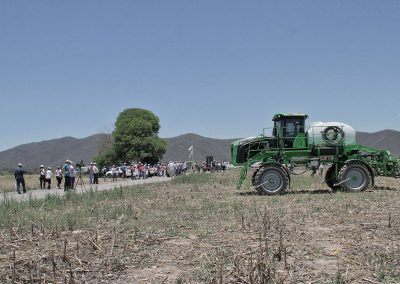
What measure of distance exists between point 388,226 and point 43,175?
25.0 meters

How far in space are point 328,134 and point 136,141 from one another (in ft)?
137

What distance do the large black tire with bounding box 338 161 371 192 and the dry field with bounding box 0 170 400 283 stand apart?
4183 millimetres

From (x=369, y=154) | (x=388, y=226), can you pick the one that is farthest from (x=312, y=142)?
(x=388, y=226)

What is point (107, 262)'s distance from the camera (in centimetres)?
736

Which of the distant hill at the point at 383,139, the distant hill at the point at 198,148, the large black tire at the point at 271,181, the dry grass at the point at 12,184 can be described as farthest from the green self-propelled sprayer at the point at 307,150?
the distant hill at the point at 198,148

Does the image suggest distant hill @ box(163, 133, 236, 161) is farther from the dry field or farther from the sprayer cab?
the dry field

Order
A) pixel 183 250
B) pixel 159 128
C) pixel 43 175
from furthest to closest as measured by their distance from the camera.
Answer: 1. pixel 159 128
2. pixel 43 175
3. pixel 183 250

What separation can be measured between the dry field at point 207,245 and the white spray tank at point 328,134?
5.30m

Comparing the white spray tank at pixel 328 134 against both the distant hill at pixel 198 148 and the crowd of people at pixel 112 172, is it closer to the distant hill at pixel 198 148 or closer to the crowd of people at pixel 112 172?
the crowd of people at pixel 112 172

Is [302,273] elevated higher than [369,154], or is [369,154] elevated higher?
[369,154]

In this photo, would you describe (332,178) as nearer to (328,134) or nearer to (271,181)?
(328,134)

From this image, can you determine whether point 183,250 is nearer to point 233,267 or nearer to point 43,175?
point 233,267

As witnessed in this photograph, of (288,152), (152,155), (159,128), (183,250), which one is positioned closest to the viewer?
(183,250)

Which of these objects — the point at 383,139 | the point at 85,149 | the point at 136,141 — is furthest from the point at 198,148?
the point at 136,141
